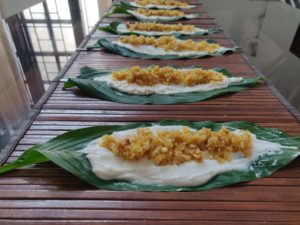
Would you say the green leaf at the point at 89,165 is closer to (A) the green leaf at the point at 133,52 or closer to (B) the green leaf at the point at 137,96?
(B) the green leaf at the point at 137,96

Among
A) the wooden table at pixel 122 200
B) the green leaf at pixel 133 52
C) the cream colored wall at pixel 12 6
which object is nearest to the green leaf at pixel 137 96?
the wooden table at pixel 122 200

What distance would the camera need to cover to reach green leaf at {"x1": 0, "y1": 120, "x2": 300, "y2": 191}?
102 cm

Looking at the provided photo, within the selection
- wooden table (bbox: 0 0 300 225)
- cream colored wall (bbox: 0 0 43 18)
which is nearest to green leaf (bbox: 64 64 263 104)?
wooden table (bbox: 0 0 300 225)

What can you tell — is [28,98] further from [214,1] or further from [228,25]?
[214,1]

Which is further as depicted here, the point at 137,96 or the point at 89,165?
the point at 137,96

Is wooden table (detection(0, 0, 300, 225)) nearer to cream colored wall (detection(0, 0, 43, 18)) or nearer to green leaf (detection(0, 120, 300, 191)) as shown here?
green leaf (detection(0, 120, 300, 191))

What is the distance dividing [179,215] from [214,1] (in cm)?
504

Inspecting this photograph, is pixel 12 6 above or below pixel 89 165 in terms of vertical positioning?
below

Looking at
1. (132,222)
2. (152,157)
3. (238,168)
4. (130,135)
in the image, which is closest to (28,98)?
(130,135)

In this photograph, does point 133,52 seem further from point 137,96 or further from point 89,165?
point 89,165

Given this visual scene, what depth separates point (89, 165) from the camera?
1065 mm

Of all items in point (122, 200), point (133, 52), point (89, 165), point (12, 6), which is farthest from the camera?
point (12, 6)

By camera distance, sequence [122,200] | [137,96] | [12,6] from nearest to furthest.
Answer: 1. [122,200]
2. [137,96]
3. [12,6]

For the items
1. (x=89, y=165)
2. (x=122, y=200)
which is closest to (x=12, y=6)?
(x=89, y=165)
